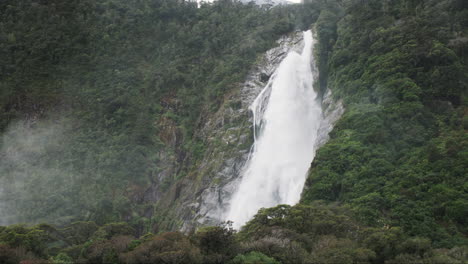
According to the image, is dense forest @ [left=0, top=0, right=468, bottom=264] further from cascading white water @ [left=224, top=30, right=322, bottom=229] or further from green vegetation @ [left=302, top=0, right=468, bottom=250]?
cascading white water @ [left=224, top=30, right=322, bottom=229]

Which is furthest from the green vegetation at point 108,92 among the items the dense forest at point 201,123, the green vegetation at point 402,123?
the green vegetation at point 402,123

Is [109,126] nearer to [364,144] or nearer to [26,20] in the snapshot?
[26,20]

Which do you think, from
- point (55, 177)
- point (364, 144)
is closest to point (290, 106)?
point (364, 144)

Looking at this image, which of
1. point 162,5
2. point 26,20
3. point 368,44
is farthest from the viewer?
point 162,5

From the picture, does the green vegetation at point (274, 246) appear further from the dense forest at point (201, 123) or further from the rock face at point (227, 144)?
the rock face at point (227, 144)

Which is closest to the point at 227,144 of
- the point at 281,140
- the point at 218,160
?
the point at 218,160

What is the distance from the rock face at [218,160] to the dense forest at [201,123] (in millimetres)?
966

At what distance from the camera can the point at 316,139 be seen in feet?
126

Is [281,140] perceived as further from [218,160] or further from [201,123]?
[201,123]

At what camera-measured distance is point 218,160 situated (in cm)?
4391

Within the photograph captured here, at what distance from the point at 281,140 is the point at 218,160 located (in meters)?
6.38

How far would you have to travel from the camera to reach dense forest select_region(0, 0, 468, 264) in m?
21.8

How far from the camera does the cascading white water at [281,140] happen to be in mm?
37625

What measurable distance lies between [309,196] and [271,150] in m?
11.7
